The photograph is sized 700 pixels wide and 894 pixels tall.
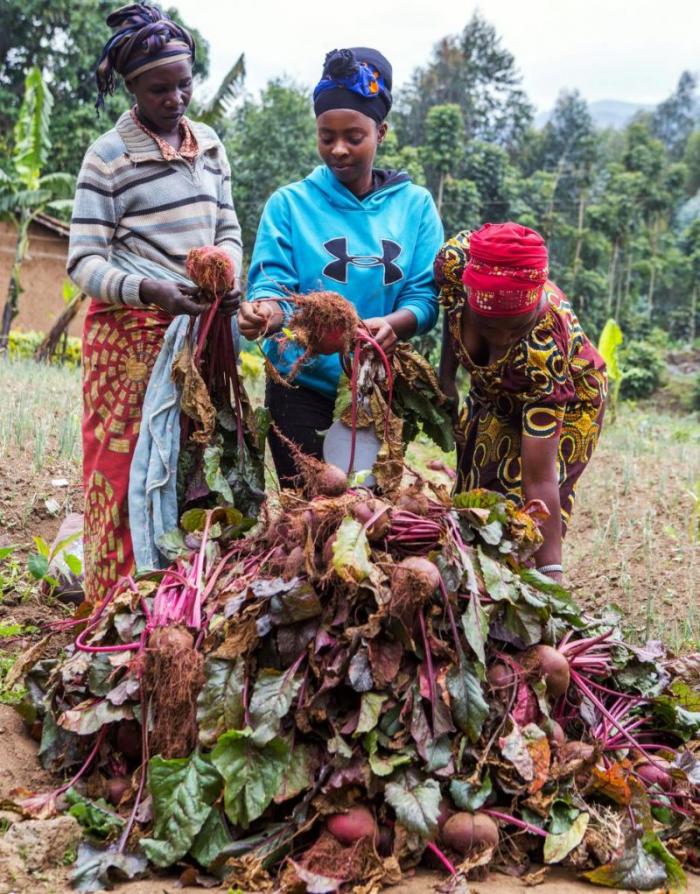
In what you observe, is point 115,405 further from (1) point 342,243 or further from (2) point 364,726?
(2) point 364,726

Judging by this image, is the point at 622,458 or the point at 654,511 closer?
the point at 654,511

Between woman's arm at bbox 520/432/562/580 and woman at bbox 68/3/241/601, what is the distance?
1.00 meters

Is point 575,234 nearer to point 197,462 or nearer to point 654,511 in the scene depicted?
point 654,511

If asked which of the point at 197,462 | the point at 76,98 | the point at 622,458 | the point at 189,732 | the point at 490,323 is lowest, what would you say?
the point at 622,458

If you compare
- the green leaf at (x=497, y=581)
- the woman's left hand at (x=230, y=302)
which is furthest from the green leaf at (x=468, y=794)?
the woman's left hand at (x=230, y=302)

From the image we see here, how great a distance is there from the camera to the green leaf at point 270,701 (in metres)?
2.15

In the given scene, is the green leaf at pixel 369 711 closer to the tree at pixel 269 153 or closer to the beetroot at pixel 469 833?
the beetroot at pixel 469 833

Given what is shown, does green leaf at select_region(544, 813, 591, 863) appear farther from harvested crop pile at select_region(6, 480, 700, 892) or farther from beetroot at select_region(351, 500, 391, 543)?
beetroot at select_region(351, 500, 391, 543)

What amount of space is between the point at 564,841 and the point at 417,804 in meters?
0.38

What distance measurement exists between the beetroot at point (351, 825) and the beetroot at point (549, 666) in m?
0.57

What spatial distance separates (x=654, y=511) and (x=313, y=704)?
4.41 m

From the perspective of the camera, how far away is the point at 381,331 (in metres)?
2.80

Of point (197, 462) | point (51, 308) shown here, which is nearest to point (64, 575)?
point (197, 462)

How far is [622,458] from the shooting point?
8.16 m
